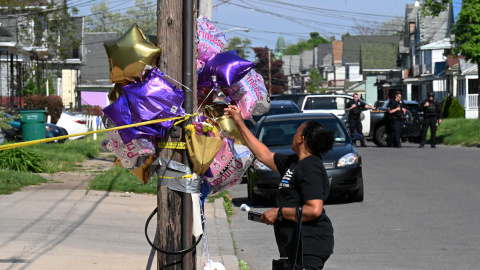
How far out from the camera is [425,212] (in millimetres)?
11469

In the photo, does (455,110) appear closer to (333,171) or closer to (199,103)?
(333,171)

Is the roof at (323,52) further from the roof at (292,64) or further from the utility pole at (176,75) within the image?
the utility pole at (176,75)

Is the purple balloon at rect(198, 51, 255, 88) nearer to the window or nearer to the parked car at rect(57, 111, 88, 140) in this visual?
the window

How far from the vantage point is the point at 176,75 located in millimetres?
5359

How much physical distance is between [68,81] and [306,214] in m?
58.5

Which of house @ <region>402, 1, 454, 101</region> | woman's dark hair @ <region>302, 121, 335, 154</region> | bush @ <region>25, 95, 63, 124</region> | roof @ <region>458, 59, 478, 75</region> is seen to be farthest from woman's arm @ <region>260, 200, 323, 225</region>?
house @ <region>402, 1, 454, 101</region>

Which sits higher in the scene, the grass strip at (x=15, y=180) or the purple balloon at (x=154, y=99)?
the purple balloon at (x=154, y=99)

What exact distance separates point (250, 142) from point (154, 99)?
817 millimetres

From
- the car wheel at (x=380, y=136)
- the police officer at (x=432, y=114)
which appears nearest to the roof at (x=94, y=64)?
the car wheel at (x=380, y=136)

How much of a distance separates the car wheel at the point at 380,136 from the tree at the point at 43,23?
18946mm

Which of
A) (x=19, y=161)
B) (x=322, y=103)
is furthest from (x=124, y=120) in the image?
(x=322, y=103)

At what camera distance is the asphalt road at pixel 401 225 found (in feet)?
27.3

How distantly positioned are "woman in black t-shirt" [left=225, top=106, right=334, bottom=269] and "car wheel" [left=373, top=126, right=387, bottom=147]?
21.6 m

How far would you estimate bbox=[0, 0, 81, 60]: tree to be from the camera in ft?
126
